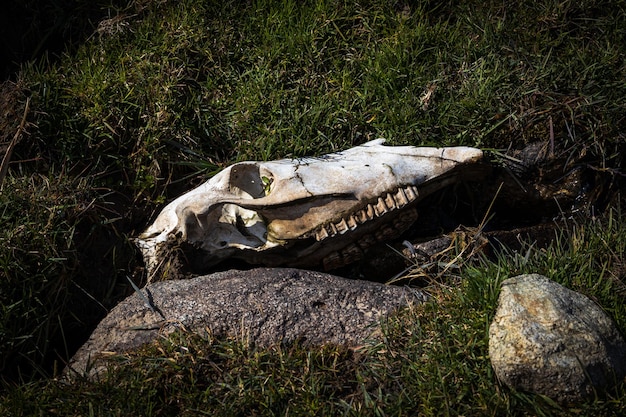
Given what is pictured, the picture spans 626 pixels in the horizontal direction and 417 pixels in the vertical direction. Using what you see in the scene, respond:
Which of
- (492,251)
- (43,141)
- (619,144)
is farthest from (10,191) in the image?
(619,144)

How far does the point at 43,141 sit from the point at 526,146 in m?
2.60

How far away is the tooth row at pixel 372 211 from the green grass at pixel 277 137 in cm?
51

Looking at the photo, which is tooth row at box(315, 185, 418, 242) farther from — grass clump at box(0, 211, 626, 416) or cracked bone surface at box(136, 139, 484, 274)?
grass clump at box(0, 211, 626, 416)

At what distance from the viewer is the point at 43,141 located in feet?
13.5

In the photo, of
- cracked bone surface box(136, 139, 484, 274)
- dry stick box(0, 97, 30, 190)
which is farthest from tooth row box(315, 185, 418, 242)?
dry stick box(0, 97, 30, 190)

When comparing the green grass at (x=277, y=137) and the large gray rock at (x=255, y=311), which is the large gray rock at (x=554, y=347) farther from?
the large gray rock at (x=255, y=311)

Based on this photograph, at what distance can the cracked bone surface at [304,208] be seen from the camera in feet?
11.9

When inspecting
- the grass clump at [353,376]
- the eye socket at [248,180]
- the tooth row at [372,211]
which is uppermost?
the eye socket at [248,180]

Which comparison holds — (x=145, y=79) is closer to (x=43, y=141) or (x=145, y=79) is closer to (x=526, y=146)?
(x=43, y=141)

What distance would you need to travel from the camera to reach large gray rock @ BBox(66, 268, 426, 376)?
10.8 ft

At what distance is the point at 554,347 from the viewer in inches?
113

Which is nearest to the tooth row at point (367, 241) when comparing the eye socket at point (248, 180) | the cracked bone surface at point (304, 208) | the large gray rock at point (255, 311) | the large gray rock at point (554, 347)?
the cracked bone surface at point (304, 208)

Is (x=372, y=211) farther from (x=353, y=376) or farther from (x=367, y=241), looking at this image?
(x=353, y=376)

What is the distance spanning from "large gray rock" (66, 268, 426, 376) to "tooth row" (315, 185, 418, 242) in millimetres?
224
